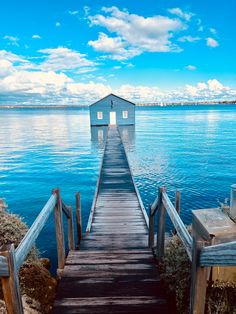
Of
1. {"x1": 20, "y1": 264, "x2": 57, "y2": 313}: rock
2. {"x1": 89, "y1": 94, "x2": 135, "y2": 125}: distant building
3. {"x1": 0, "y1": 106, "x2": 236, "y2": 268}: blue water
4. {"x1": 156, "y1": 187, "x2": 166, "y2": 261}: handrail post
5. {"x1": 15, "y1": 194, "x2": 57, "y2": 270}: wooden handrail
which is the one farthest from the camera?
{"x1": 89, "y1": 94, "x2": 135, "y2": 125}: distant building

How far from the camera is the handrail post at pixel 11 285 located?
2.60m

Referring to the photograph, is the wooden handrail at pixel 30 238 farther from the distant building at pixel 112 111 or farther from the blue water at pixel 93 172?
the distant building at pixel 112 111

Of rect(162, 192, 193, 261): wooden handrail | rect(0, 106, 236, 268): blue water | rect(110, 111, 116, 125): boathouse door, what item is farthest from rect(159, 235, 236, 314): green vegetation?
rect(110, 111, 116, 125): boathouse door

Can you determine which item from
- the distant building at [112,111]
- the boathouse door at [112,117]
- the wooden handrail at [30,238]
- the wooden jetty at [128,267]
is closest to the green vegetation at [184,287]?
the wooden jetty at [128,267]

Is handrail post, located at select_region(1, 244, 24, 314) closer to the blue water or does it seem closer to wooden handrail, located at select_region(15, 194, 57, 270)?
wooden handrail, located at select_region(15, 194, 57, 270)

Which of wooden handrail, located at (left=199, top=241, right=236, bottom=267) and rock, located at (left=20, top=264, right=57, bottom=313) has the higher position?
wooden handrail, located at (left=199, top=241, right=236, bottom=267)

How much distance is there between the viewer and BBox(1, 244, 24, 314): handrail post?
260cm

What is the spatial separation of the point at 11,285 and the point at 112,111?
166 feet

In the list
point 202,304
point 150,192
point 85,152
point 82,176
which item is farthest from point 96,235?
point 85,152

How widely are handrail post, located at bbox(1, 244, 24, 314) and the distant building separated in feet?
161

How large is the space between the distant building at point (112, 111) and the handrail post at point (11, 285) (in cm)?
4899

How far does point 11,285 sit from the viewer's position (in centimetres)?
270

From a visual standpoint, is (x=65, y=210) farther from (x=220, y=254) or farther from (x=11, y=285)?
(x=220, y=254)

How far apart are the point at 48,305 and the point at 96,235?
3.72 meters
